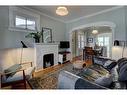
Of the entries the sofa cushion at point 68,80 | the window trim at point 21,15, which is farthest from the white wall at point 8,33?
the sofa cushion at point 68,80

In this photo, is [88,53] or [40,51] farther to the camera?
[88,53]

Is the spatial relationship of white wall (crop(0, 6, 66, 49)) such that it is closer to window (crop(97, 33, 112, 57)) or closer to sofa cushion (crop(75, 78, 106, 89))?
sofa cushion (crop(75, 78, 106, 89))

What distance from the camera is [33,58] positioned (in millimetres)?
4711

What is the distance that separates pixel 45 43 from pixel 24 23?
44.9 inches

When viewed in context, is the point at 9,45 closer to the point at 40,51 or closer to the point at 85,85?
the point at 40,51

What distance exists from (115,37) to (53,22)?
9.77ft

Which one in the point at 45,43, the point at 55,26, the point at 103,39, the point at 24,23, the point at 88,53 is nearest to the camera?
the point at 24,23

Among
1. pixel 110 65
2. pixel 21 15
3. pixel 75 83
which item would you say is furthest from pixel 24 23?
pixel 75 83

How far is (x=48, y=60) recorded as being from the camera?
5.66 m

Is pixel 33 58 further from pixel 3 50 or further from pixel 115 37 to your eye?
pixel 115 37

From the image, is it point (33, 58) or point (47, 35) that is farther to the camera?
point (47, 35)

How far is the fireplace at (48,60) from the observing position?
17.6 ft

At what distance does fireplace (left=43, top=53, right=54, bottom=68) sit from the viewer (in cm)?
535

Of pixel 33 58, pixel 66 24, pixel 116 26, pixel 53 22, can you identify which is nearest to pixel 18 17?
pixel 33 58
